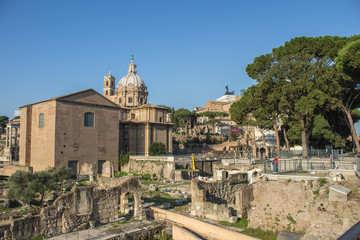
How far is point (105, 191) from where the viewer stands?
1395cm

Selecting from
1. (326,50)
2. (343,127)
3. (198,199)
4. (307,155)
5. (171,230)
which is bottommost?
(171,230)

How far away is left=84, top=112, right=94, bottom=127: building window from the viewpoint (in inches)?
1331

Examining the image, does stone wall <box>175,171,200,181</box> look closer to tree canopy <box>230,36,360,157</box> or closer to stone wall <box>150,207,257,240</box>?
tree canopy <box>230,36,360,157</box>

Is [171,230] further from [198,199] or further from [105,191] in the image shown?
[105,191]

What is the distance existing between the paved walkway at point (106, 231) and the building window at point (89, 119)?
22.3 metres

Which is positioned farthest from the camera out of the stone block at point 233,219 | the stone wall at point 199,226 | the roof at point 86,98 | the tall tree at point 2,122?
the tall tree at point 2,122

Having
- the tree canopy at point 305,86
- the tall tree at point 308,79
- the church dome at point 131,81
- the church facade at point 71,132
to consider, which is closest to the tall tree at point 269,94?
the tree canopy at point 305,86

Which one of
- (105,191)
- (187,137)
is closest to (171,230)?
(105,191)

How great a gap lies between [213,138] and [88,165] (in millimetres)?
39435

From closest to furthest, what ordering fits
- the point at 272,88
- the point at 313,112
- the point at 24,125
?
the point at 313,112
the point at 272,88
the point at 24,125

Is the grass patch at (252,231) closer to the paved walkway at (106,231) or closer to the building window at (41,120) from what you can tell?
the paved walkway at (106,231)

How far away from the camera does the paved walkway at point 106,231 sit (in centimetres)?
1141

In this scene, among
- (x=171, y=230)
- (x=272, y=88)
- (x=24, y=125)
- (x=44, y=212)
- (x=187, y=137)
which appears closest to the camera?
(x=44, y=212)

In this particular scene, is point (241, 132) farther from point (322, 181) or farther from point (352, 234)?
point (352, 234)
